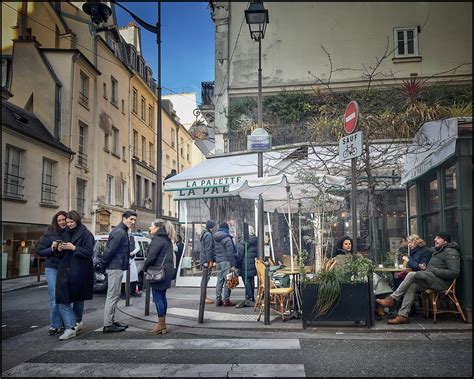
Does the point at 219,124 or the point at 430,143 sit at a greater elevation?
the point at 219,124

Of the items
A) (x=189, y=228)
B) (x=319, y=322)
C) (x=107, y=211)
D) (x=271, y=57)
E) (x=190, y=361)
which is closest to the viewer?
(x=190, y=361)

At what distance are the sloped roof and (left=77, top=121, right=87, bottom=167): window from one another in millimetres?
135

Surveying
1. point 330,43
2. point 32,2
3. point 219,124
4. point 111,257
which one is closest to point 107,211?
point 111,257

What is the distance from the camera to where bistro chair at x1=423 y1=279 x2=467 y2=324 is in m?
6.51

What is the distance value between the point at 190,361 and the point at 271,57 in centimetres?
843

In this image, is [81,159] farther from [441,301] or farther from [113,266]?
[441,301]

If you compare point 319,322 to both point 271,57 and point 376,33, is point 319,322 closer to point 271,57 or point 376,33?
point 376,33

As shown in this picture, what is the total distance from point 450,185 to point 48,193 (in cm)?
632

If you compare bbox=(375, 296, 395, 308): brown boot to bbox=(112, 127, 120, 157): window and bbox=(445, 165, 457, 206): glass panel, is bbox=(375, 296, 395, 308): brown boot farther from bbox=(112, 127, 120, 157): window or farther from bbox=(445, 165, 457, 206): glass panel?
bbox=(112, 127, 120, 157): window

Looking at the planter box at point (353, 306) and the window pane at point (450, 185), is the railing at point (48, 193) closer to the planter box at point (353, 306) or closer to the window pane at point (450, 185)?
the planter box at point (353, 306)

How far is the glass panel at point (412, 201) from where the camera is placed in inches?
380

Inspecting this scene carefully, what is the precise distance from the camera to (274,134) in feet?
45.9

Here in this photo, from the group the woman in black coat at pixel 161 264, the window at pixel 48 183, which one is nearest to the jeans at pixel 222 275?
the woman in black coat at pixel 161 264

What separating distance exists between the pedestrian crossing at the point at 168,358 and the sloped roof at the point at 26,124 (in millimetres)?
2732
